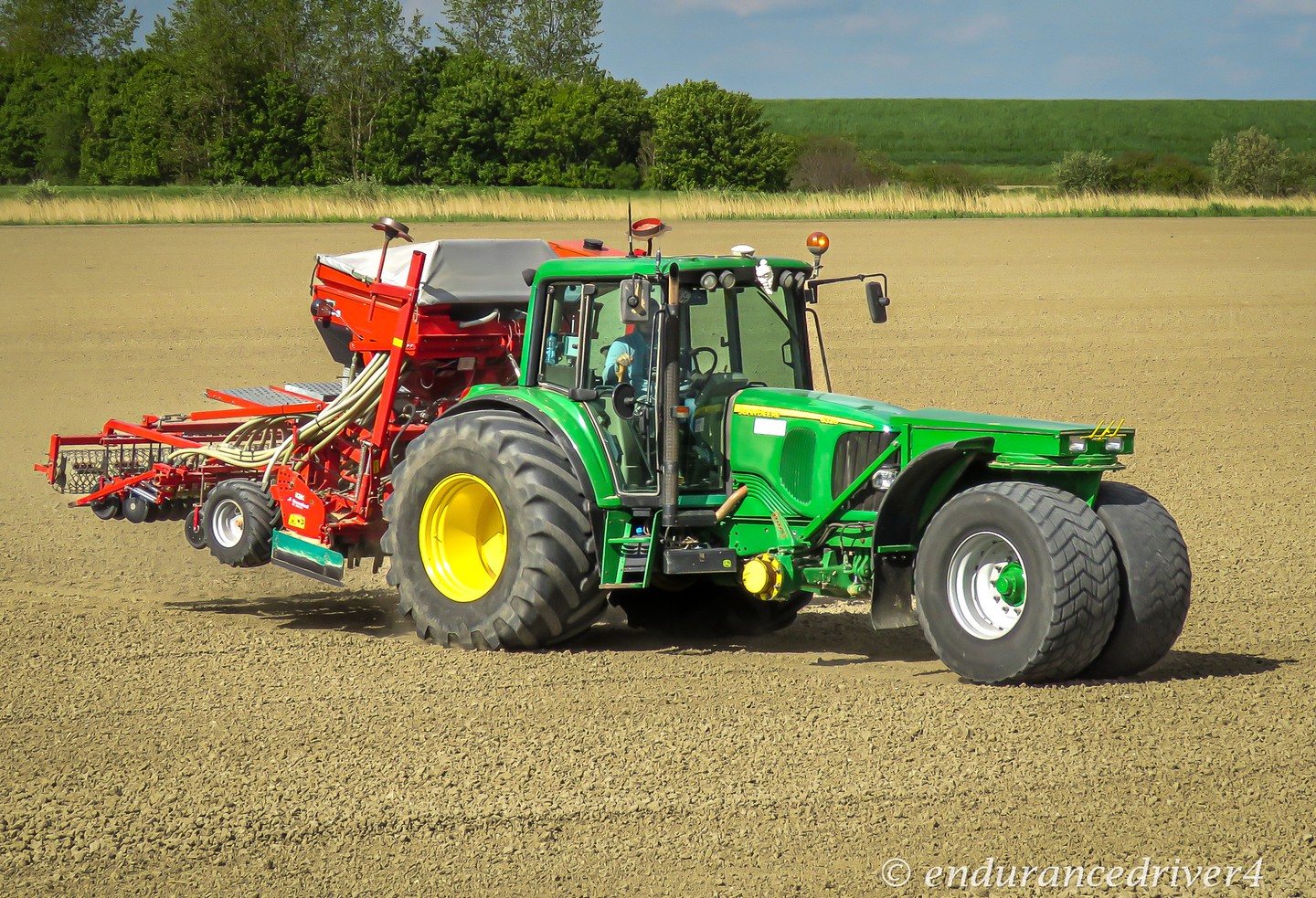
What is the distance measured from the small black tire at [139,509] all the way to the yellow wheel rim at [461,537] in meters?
2.71

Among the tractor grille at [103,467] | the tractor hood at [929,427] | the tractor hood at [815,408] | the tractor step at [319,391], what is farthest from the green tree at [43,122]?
the tractor hood at [929,427]

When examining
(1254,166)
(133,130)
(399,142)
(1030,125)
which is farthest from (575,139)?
(1030,125)

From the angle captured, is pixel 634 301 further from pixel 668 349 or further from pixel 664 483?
pixel 664 483

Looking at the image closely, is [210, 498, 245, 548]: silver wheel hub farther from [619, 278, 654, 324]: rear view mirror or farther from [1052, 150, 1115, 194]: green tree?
[1052, 150, 1115, 194]: green tree

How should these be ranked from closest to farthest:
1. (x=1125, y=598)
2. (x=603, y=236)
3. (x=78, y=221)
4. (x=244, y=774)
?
1. (x=244, y=774)
2. (x=1125, y=598)
3. (x=603, y=236)
4. (x=78, y=221)

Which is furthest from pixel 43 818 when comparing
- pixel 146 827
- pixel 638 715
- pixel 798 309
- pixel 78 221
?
pixel 78 221

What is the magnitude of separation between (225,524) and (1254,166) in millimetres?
47904

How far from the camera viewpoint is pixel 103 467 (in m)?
10.3

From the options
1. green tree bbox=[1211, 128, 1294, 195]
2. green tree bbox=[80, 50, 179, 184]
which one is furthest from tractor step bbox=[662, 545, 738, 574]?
green tree bbox=[80, 50, 179, 184]

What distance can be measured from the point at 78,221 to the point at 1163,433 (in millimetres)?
26491

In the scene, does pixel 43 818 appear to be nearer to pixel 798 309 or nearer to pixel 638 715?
pixel 638 715

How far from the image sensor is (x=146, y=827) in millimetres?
5352

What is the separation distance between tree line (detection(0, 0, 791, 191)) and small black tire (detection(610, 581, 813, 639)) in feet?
139

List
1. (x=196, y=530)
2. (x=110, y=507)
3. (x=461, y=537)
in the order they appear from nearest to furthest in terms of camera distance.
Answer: (x=461, y=537), (x=196, y=530), (x=110, y=507)
